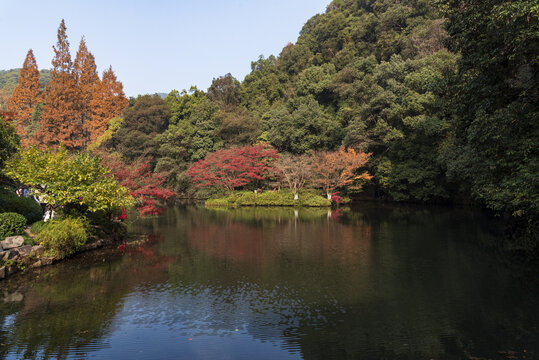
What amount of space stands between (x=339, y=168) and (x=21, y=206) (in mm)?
22349

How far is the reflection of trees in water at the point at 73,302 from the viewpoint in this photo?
6.10m

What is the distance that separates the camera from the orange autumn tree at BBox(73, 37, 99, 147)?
42188 mm

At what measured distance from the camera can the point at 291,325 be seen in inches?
272

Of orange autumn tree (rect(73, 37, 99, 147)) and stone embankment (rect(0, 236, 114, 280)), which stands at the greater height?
orange autumn tree (rect(73, 37, 99, 147))

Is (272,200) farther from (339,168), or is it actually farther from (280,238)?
(280,238)

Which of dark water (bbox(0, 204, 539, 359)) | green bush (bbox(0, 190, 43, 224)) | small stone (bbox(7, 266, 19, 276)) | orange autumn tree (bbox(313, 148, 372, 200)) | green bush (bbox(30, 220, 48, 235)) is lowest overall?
dark water (bbox(0, 204, 539, 359))

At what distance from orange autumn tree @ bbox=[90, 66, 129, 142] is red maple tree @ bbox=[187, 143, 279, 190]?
18.1 m

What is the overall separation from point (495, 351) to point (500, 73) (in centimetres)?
780

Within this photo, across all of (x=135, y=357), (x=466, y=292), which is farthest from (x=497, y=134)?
(x=135, y=357)

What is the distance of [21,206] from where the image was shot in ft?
40.6

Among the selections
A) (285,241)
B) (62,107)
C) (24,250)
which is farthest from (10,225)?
(62,107)

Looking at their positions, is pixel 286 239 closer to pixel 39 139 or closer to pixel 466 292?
pixel 466 292

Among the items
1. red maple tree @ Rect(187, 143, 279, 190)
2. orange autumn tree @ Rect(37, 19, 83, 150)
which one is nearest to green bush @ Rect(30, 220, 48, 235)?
red maple tree @ Rect(187, 143, 279, 190)

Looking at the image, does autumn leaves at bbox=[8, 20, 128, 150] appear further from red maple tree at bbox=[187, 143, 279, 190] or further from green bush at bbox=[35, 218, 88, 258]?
green bush at bbox=[35, 218, 88, 258]
